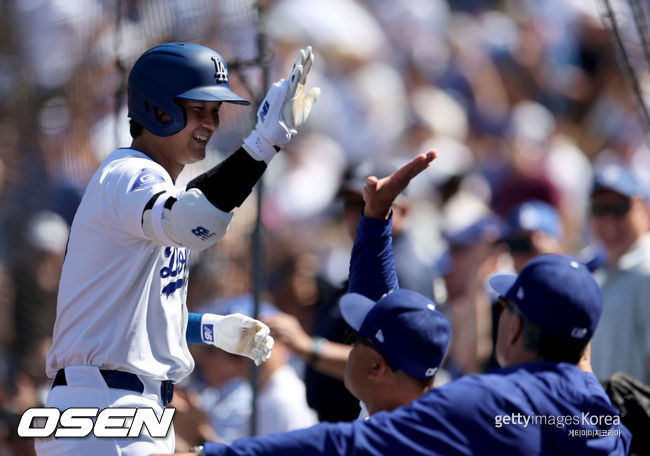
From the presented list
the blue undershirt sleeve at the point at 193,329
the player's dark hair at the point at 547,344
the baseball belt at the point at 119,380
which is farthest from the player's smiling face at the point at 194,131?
the player's dark hair at the point at 547,344

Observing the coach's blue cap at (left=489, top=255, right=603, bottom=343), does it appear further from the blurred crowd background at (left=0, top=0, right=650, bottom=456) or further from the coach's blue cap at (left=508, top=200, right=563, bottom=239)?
the coach's blue cap at (left=508, top=200, right=563, bottom=239)

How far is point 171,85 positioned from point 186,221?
647 mm

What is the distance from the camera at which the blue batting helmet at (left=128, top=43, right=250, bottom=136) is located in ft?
11.6

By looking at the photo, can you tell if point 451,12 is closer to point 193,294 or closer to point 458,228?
point 458,228

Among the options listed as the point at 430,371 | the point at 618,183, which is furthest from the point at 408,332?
the point at 618,183

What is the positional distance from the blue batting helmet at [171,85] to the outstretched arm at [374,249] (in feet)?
2.05

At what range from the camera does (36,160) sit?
21.0 ft

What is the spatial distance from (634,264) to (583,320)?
9.22 ft

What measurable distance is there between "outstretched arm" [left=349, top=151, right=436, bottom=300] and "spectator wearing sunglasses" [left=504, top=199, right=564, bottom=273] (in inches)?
93.8

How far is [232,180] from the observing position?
3.29m

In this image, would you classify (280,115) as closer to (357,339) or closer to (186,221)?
(186,221)

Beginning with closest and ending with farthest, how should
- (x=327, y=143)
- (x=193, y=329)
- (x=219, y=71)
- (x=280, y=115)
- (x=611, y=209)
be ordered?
(x=280, y=115), (x=219, y=71), (x=193, y=329), (x=611, y=209), (x=327, y=143)

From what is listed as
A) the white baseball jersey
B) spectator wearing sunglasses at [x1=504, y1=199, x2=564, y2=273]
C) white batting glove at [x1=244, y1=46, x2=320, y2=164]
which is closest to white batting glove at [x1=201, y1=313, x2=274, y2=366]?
the white baseball jersey

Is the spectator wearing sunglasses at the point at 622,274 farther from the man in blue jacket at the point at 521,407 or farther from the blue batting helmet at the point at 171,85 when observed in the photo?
the blue batting helmet at the point at 171,85
